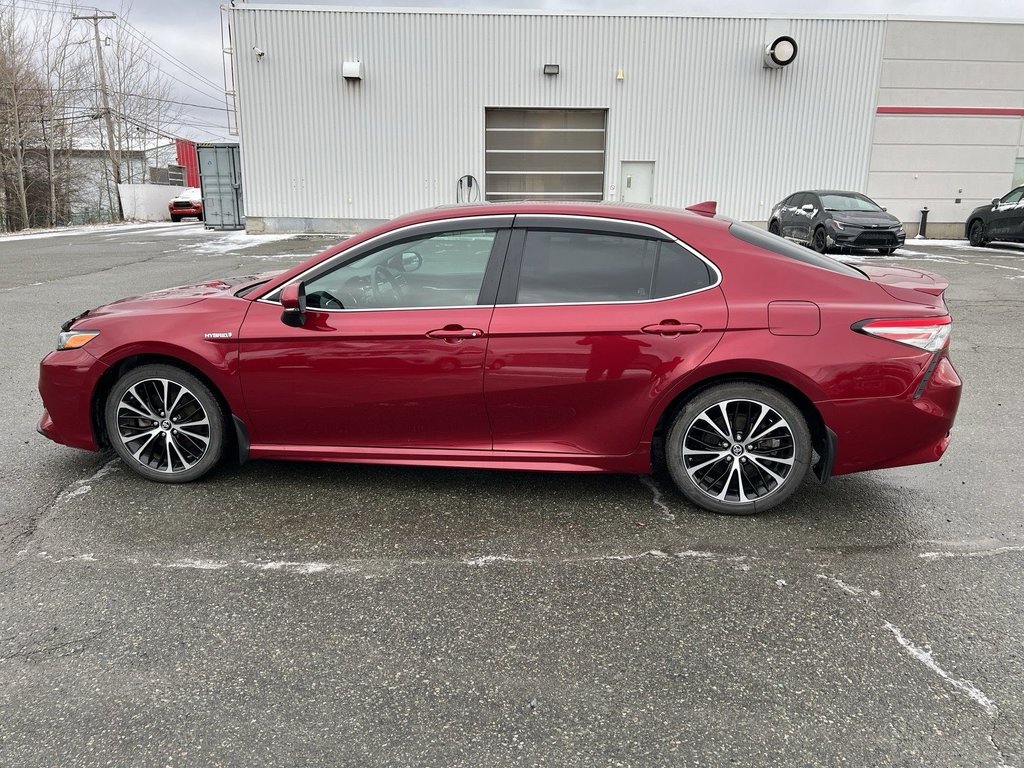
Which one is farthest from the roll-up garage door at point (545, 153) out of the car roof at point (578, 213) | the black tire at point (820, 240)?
the car roof at point (578, 213)

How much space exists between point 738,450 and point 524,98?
20.2 metres

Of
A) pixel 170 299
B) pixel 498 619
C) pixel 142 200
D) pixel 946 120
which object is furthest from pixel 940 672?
pixel 142 200

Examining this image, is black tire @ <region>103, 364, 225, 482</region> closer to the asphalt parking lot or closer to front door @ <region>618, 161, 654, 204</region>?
the asphalt parking lot

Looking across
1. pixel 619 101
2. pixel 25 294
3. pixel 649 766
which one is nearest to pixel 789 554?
pixel 649 766

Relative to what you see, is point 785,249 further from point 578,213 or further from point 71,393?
point 71,393

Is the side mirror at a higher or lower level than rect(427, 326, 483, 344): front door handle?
→ higher

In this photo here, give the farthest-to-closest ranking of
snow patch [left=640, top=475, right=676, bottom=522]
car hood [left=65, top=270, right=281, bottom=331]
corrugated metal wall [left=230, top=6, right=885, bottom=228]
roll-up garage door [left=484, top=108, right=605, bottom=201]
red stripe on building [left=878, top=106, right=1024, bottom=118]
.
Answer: roll-up garage door [left=484, top=108, right=605, bottom=201] → red stripe on building [left=878, top=106, right=1024, bottom=118] → corrugated metal wall [left=230, top=6, right=885, bottom=228] → car hood [left=65, top=270, right=281, bottom=331] → snow patch [left=640, top=475, right=676, bottom=522]

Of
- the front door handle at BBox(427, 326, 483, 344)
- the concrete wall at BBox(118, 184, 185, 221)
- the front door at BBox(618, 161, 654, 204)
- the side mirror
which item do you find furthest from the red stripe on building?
the concrete wall at BBox(118, 184, 185, 221)

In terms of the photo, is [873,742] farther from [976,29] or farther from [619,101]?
[976,29]

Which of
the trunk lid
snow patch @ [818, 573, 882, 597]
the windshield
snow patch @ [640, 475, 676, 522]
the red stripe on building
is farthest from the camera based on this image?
the red stripe on building

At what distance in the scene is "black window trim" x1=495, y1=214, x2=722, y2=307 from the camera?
3.68m

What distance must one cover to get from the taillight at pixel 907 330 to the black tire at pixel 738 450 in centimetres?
52

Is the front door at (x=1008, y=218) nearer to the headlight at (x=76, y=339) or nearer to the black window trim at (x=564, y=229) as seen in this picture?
the black window trim at (x=564, y=229)

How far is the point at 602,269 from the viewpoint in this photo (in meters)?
3.72
